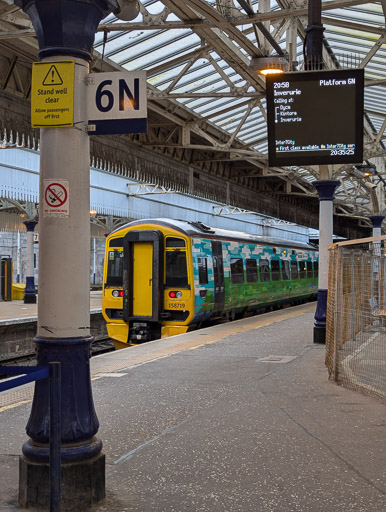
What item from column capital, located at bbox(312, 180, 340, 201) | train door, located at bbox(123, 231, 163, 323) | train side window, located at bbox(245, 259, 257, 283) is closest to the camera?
column capital, located at bbox(312, 180, 340, 201)

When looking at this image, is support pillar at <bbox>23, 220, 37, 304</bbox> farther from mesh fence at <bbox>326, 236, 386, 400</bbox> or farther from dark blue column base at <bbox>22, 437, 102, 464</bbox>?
dark blue column base at <bbox>22, 437, 102, 464</bbox>

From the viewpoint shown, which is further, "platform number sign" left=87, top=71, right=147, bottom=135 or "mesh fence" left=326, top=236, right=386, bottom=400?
"mesh fence" left=326, top=236, right=386, bottom=400

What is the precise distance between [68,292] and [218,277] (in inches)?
456

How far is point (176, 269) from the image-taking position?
46.5 ft

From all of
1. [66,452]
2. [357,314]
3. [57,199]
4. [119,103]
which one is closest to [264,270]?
[357,314]

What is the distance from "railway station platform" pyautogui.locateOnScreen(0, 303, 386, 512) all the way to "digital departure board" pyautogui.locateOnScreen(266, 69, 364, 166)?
2.93 metres

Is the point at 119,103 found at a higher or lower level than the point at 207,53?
lower

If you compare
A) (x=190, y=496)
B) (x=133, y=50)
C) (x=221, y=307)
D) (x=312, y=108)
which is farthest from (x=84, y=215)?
(x=221, y=307)

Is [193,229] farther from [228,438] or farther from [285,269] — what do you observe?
[228,438]

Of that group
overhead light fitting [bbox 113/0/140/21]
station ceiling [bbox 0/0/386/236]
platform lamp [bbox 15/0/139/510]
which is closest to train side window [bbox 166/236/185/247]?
station ceiling [bbox 0/0/386/236]

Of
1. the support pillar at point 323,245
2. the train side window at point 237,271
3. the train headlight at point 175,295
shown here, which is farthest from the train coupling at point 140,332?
the support pillar at point 323,245

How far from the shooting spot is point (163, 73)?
44.0ft

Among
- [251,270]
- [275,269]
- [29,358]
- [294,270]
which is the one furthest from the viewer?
[294,270]

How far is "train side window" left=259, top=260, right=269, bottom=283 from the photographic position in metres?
19.6
